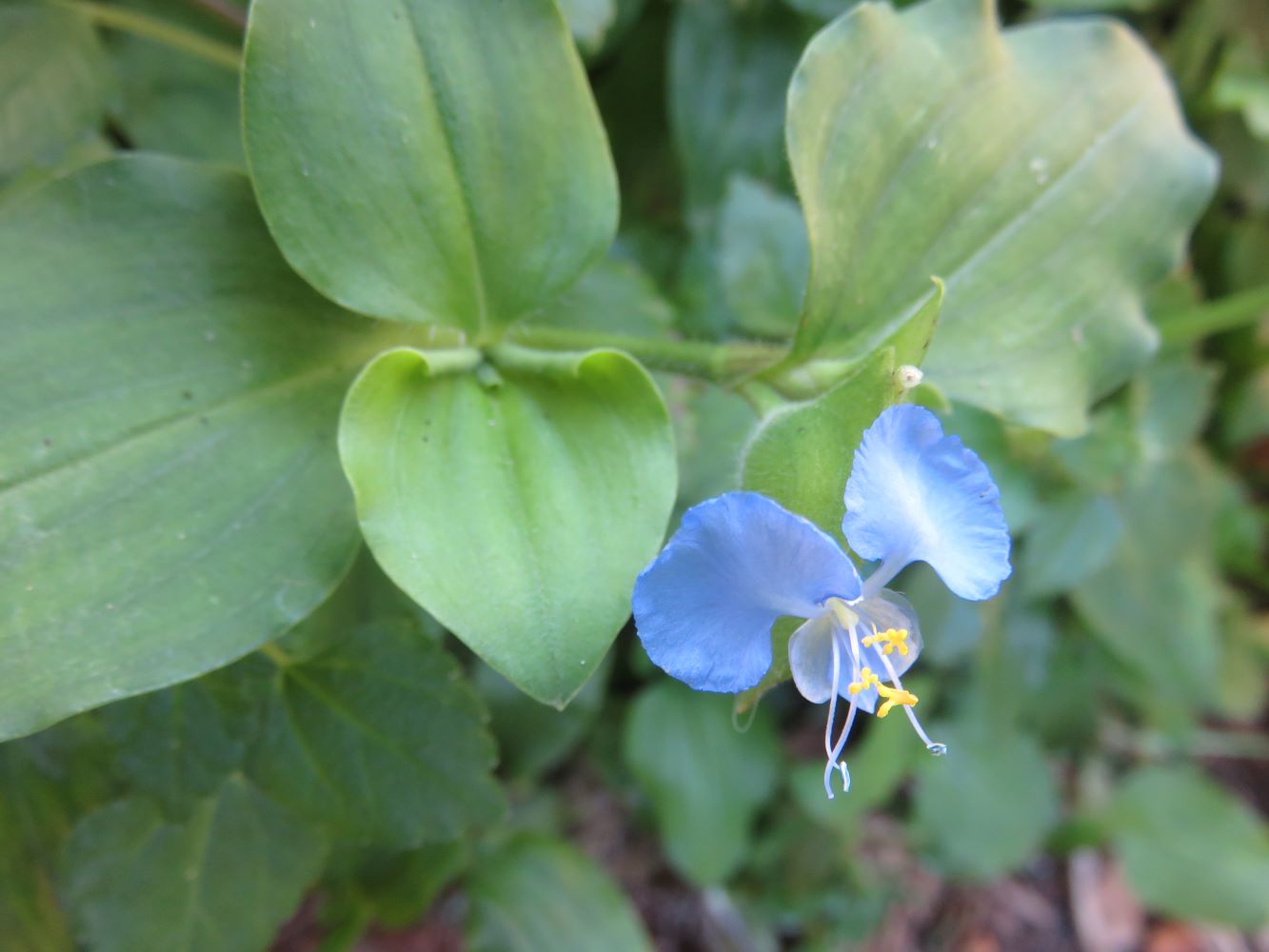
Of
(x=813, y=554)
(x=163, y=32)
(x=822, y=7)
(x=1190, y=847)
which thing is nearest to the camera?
(x=813, y=554)

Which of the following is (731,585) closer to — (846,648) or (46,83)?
(846,648)

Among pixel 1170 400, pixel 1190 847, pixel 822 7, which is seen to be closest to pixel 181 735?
pixel 822 7

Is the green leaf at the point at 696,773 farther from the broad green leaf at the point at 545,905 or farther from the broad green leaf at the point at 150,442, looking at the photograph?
the broad green leaf at the point at 150,442

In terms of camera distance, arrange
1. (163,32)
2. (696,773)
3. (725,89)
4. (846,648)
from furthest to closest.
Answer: (696,773), (725,89), (163,32), (846,648)

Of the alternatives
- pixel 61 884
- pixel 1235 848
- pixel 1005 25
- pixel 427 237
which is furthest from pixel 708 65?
pixel 1235 848

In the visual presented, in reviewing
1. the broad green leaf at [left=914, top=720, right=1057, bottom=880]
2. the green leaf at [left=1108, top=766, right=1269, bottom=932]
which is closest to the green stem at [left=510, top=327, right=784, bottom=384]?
the broad green leaf at [left=914, top=720, right=1057, bottom=880]

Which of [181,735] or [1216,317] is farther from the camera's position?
[1216,317]

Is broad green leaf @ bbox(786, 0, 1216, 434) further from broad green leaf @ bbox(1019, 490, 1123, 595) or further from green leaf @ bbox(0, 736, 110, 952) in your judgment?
green leaf @ bbox(0, 736, 110, 952)

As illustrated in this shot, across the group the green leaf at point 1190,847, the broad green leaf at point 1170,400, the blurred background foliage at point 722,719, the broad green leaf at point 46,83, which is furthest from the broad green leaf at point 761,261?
the green leaf at point 1190,847
